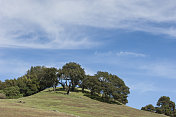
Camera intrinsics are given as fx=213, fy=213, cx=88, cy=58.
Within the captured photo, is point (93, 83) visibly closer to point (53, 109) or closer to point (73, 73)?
point (73, 73)

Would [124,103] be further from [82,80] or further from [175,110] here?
[175,110]

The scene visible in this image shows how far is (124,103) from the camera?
10450 cm

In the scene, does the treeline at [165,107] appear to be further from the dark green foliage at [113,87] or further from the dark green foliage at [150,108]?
the dark green foliage at [113,87]

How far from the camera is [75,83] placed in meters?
117

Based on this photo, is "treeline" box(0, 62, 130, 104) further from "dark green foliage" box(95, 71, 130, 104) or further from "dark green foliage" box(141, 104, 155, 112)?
"dark green foliage" box(141, 104, 155, 112)

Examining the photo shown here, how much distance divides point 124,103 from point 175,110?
42.1 m

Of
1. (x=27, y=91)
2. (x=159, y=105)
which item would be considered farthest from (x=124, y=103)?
(x=27, y=91)

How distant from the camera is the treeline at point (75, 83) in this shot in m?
104

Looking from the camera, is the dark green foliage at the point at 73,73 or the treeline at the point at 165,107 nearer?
the dark green foliage at the point at 73,73

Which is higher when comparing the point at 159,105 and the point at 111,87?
the point at 111,87

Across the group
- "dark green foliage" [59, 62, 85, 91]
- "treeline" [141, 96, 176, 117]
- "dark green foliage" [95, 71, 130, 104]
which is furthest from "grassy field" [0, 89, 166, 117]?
"treeline" [141, 96, 176, 117]

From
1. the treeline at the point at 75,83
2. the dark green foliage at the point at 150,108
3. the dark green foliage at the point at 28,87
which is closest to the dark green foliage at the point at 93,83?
the treeline at the point at 75,83

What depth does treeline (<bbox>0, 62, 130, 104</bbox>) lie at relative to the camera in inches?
4077

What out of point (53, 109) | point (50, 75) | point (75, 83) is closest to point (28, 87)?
point (50, 75)
